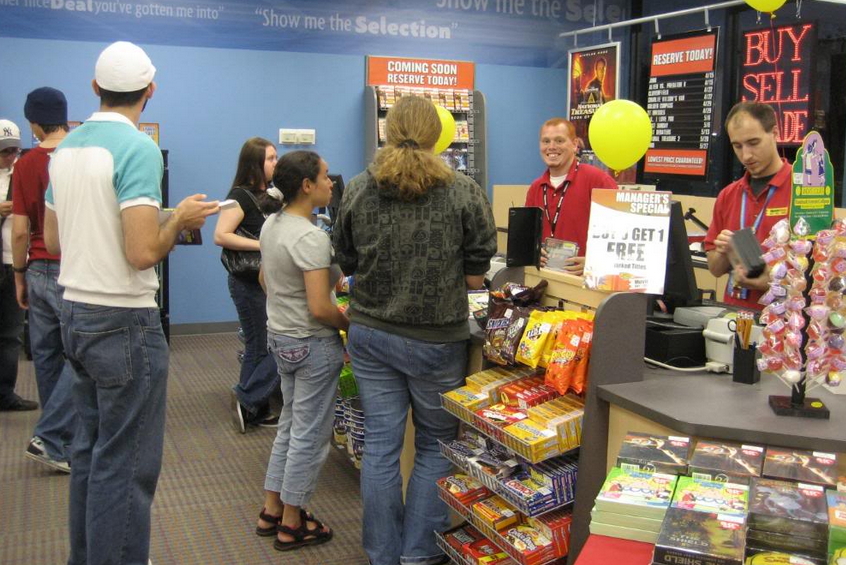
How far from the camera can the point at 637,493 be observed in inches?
74.0

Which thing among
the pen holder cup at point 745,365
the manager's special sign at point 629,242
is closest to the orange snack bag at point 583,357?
the manager's special sign at point 629,242

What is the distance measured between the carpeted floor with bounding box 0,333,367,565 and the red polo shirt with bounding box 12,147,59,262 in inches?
43.3

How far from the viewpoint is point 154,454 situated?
2.60m

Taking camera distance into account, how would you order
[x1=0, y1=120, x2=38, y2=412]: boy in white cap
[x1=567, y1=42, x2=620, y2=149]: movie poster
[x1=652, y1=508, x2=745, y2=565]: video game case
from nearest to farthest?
[x1=652, y1=508, x2=745, y2=565]: video game case → [x1=0, y1=120, x2=38, y2=412]: boy in white cap → [x1=567, y1=42, x2=620, y2=149]: movie poster

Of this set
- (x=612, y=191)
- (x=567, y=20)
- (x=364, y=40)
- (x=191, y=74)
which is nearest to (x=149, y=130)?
(x=191, y=74)

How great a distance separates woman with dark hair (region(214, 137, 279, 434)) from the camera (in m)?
4.32

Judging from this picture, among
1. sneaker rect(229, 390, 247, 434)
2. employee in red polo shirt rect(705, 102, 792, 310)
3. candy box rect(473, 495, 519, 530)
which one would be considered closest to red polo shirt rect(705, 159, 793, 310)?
employee in red polo shirt rect(705, 102, 792, 310)

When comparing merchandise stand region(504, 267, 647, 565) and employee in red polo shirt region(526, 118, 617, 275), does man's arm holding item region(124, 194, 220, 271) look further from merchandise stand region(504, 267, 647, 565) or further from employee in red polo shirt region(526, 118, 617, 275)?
employee in red polo shirt region(526, 118, 617, 275)

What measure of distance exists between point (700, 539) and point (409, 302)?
135 centimetres

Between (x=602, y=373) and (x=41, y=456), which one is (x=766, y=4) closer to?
(x=602, y=373)

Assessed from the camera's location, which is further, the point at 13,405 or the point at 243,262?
the point at 13,405

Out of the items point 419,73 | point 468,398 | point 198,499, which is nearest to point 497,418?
point 468,398

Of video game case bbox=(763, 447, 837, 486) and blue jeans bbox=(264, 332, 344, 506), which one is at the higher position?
video game case bbox=(763, 447, 837, 486)

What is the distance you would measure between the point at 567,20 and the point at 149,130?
417 centimetres
